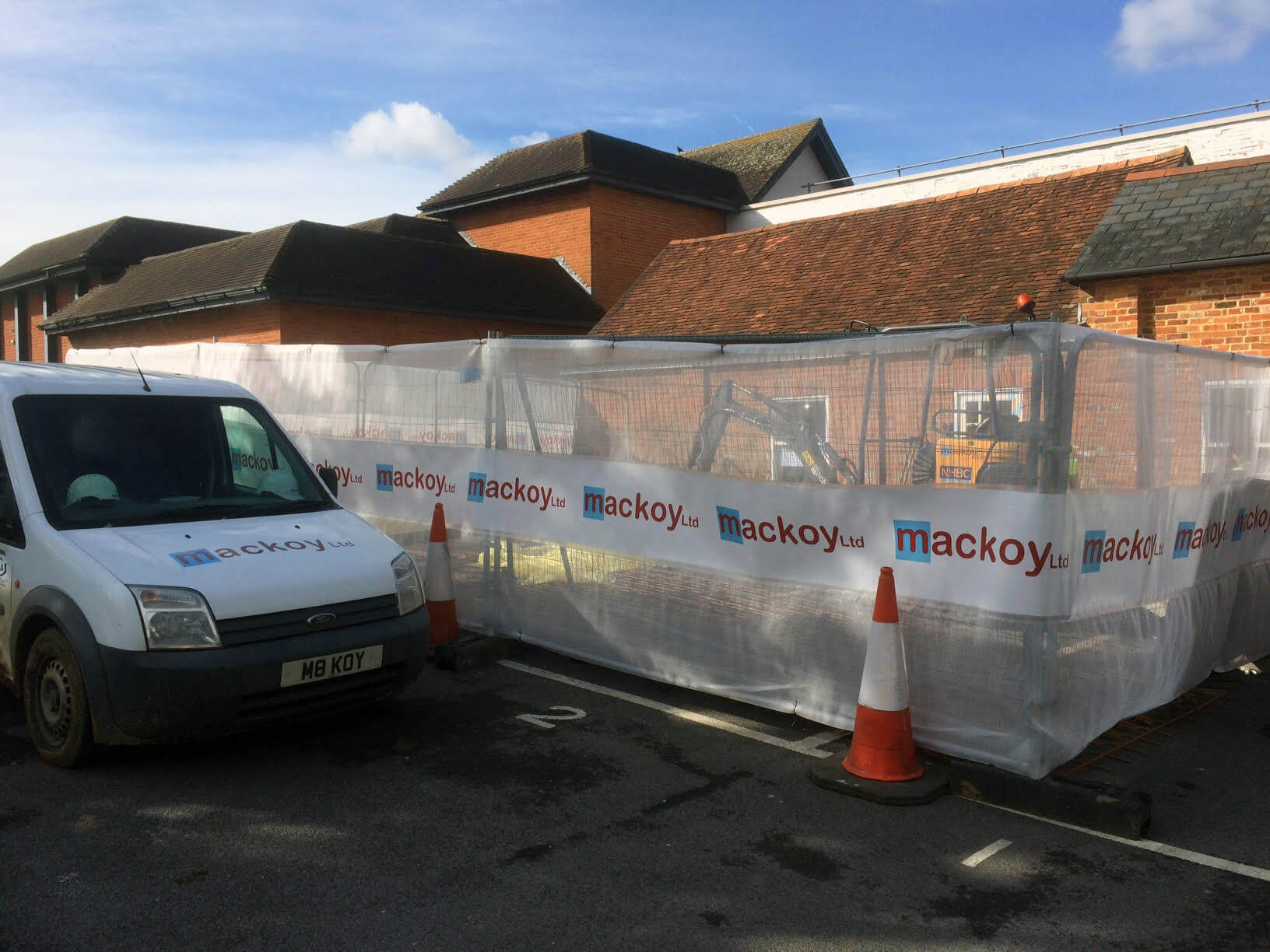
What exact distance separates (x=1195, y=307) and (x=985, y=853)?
26.5 feet

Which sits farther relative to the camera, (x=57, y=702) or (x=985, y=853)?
(x=57, y=702)

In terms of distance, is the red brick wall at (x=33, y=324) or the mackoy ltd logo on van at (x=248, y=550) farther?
the red brick wall at (x=33, y=324)

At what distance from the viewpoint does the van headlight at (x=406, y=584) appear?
5336mm

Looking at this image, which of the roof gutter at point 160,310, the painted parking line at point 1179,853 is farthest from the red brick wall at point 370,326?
the painted parking line at point 1179,853

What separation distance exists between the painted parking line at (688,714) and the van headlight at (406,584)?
1.44 metres

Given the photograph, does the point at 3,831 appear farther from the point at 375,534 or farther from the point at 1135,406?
the point at 1135,406

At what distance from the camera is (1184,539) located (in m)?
5.91

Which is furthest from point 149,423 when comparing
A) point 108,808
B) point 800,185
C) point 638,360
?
point 800,185

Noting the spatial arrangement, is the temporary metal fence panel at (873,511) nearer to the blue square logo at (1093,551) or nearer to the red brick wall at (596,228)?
the blue square logo at (1093,551)

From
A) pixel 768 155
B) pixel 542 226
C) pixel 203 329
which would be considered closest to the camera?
pixel 203 329

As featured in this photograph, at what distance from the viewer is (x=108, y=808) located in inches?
173

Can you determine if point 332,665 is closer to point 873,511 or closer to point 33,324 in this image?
point 873,511

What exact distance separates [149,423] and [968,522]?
4459 millimetres

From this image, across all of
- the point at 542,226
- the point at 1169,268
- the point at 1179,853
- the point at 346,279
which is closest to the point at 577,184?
the point at 542,226
